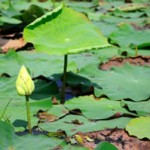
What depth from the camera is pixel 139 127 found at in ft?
4.91

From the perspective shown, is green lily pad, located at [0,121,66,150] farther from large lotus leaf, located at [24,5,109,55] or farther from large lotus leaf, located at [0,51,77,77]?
large lotus leaf, located at [0,51,77,77]

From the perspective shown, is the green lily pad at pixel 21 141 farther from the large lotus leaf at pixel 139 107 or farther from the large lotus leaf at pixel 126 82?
the large lotus leaf at pixel 126 82

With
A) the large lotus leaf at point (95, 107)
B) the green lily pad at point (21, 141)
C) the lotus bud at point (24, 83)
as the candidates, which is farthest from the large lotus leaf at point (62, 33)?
the green lily pad at point (21, 141)

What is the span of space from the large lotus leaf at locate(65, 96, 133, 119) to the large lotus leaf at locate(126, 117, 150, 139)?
0.11m

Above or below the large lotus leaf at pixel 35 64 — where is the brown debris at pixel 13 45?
below

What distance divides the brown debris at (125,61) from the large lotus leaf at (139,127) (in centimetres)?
64

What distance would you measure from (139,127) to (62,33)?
2.05 ft

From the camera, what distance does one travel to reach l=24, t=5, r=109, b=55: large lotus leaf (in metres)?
1.74

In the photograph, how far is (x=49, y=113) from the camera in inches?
65.6

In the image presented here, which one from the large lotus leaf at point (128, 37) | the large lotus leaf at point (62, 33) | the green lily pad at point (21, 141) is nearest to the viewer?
the green lily pad at point (21, 141)

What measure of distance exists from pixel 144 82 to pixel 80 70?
1.14 feet

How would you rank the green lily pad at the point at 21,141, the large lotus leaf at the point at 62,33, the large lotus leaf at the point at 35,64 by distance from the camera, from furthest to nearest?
the large lotus leaf at the point at 35,64 → the large lotus leaf at the point at 62,33 → the green lily pad at the point at 21,141

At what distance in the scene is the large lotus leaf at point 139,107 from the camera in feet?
5.30

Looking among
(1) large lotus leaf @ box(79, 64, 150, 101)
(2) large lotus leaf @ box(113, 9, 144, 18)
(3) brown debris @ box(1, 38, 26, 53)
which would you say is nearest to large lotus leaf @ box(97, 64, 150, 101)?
(1) large lotus leaf @ box(79, 64, 150, 101)
